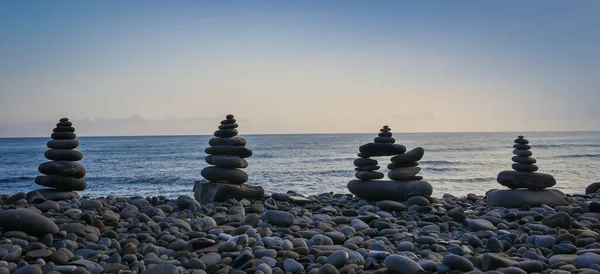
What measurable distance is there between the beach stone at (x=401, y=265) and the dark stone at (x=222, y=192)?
5784 millimetres

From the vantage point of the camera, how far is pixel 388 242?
7.48m

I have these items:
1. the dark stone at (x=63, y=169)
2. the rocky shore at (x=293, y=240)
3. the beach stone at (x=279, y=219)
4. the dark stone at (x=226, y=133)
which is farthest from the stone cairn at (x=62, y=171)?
the beach stone at (x=279, y=219)

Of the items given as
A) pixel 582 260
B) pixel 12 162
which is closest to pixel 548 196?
pixel 582 260

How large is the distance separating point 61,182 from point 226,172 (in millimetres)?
3832

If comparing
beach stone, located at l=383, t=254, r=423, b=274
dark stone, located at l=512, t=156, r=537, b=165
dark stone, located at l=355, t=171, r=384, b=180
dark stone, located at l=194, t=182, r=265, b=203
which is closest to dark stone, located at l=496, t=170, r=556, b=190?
dark stone, located at l=512, t=156, r=537, b=165

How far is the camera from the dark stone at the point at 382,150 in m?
12.1

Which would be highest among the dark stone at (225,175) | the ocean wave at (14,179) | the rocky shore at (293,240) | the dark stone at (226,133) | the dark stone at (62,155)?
the dark stone at (226,133)

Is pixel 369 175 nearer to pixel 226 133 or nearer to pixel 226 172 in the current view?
pixel 226 172

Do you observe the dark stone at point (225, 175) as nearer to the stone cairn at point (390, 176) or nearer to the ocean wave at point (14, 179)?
the stone cairn at point (390, 176)

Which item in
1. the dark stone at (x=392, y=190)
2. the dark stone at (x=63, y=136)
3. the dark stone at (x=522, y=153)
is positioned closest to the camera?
the dark stone at (x=392, y=190)

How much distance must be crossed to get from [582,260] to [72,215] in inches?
295

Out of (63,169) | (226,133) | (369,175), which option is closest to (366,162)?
(369,175)

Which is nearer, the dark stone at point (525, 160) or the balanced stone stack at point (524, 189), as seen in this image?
the balanced stone stack at point (524, 189)

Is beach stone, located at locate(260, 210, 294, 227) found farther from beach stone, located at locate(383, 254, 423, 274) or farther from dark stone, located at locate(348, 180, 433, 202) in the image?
dark stone, located at locate(348, 180, 433, 202)
